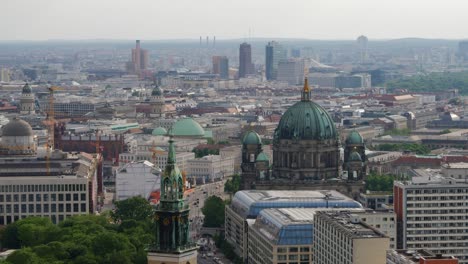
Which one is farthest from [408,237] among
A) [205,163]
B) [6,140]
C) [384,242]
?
[205,163]

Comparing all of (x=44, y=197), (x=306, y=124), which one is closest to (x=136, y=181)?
(x=306, y=124)

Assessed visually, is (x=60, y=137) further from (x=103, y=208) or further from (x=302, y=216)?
(x=302, y=216)

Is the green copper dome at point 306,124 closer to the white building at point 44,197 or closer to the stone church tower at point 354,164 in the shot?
the stone church tower at point 354,164

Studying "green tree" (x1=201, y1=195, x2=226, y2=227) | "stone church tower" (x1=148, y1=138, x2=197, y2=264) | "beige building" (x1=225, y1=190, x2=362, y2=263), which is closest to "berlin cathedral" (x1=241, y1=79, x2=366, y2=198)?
"green tree" (x1=201, y1=195, x2=226, y2=227)

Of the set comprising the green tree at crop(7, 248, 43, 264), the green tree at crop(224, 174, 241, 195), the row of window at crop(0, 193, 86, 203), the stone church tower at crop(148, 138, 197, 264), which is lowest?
the green tree at crop(224, 174, 241, 195)

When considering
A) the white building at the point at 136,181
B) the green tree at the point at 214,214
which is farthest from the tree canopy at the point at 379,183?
the white building at the point at 136,181

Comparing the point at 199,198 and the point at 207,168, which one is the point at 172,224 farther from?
the point at 207,168

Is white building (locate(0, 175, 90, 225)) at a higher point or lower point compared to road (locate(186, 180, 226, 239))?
higher

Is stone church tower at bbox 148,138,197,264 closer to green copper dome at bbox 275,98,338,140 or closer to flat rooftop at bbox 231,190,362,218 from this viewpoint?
flat rooftop at bbox 231,190,362,218
